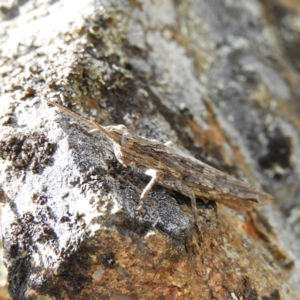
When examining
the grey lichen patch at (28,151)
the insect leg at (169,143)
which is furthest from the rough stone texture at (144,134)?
the insect leg at (169,143)

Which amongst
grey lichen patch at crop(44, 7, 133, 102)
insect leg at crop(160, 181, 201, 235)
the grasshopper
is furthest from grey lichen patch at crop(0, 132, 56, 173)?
insect leg at crop(160, 181, 201, 235)

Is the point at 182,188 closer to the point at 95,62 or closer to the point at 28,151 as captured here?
the point at 28,151

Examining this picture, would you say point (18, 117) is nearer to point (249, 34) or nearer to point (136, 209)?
point (136, 209)

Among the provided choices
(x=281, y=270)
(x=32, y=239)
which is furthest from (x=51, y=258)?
(x=281, y=270)

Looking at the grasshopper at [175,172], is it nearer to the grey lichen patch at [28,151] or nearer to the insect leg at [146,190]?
the insect leg at [146,190]

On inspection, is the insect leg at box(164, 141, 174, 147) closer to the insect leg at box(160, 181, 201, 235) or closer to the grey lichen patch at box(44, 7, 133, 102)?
the insect leg at box(160, 181, 201, 235)

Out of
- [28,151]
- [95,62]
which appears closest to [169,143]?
[95,62]
